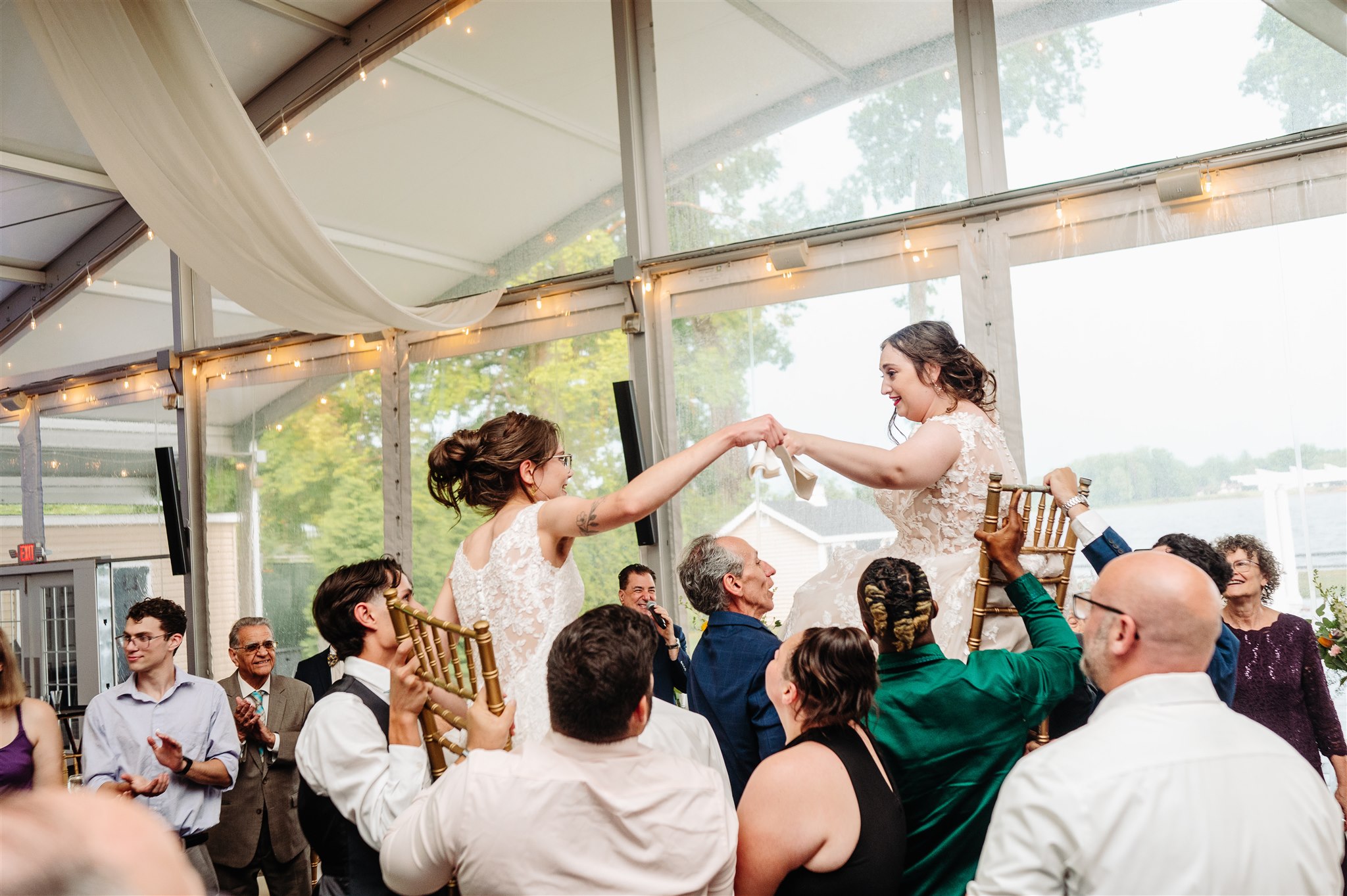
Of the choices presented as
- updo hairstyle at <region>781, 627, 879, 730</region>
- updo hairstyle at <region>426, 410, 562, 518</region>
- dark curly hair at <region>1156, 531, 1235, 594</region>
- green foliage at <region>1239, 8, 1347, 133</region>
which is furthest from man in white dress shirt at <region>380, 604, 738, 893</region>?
green foliage at <region>1239, 8, 1347, 133</region>

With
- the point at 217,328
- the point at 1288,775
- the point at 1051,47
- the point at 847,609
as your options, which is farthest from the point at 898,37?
the point at 217,328

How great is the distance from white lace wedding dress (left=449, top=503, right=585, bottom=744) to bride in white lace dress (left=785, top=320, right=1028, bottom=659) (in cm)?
75

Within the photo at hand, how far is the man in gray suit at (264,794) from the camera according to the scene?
4.22m

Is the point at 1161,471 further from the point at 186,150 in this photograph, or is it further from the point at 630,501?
the point at 186,150

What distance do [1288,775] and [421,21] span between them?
271 inches

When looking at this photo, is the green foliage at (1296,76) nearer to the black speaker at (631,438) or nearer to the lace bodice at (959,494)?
the lace bodice at (959,494)

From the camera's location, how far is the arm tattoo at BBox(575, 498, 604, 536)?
7.80 feet

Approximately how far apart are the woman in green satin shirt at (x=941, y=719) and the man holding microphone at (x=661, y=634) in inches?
52.2

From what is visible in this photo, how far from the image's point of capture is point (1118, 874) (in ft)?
4.95

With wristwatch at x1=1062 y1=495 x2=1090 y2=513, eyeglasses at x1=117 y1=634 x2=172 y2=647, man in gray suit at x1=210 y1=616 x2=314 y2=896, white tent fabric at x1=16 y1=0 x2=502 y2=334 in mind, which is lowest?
man in gray suit at x1=210 y1=616 x2=314 y2=896

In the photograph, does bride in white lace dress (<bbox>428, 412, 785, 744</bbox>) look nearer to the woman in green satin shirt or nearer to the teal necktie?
the woman in green satin shirt

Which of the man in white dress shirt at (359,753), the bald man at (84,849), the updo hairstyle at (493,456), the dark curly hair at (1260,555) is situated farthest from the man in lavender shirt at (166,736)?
the dark curly hair at (1260,555)

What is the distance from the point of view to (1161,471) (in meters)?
5.02

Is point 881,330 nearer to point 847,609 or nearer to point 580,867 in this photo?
point 847,609
